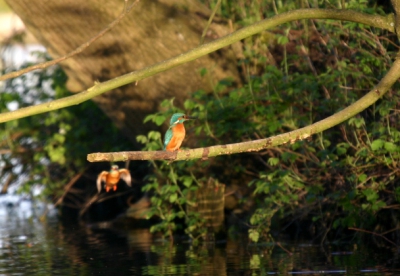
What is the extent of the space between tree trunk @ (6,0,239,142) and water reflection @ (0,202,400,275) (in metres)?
1.70

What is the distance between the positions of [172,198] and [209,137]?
766mm

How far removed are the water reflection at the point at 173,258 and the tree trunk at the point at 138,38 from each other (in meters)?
1.70

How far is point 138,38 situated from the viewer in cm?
850

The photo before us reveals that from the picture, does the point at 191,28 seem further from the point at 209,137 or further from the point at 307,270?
the point at 307,270

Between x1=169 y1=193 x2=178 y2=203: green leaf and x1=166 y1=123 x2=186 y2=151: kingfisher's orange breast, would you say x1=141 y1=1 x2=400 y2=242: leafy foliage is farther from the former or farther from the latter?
x1=166 y1=123 x2=186 y2=151: kingfisher's orange breast

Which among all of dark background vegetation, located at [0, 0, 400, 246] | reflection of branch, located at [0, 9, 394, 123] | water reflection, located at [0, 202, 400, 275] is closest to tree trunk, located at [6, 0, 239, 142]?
dark background vegetation, located at [0, 0, 400, 246]

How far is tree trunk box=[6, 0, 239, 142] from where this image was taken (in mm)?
8359

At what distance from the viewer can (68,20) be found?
27.6 ft

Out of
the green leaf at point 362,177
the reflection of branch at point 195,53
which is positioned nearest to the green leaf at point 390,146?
the green leaf at point 362,177

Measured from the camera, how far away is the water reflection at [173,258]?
618 centimetres

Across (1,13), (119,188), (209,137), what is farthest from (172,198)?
(1,13)

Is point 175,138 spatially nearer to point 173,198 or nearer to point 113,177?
point 173,198

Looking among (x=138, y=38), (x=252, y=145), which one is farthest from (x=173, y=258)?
(x=252, y=145)

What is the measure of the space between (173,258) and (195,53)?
2690mm
